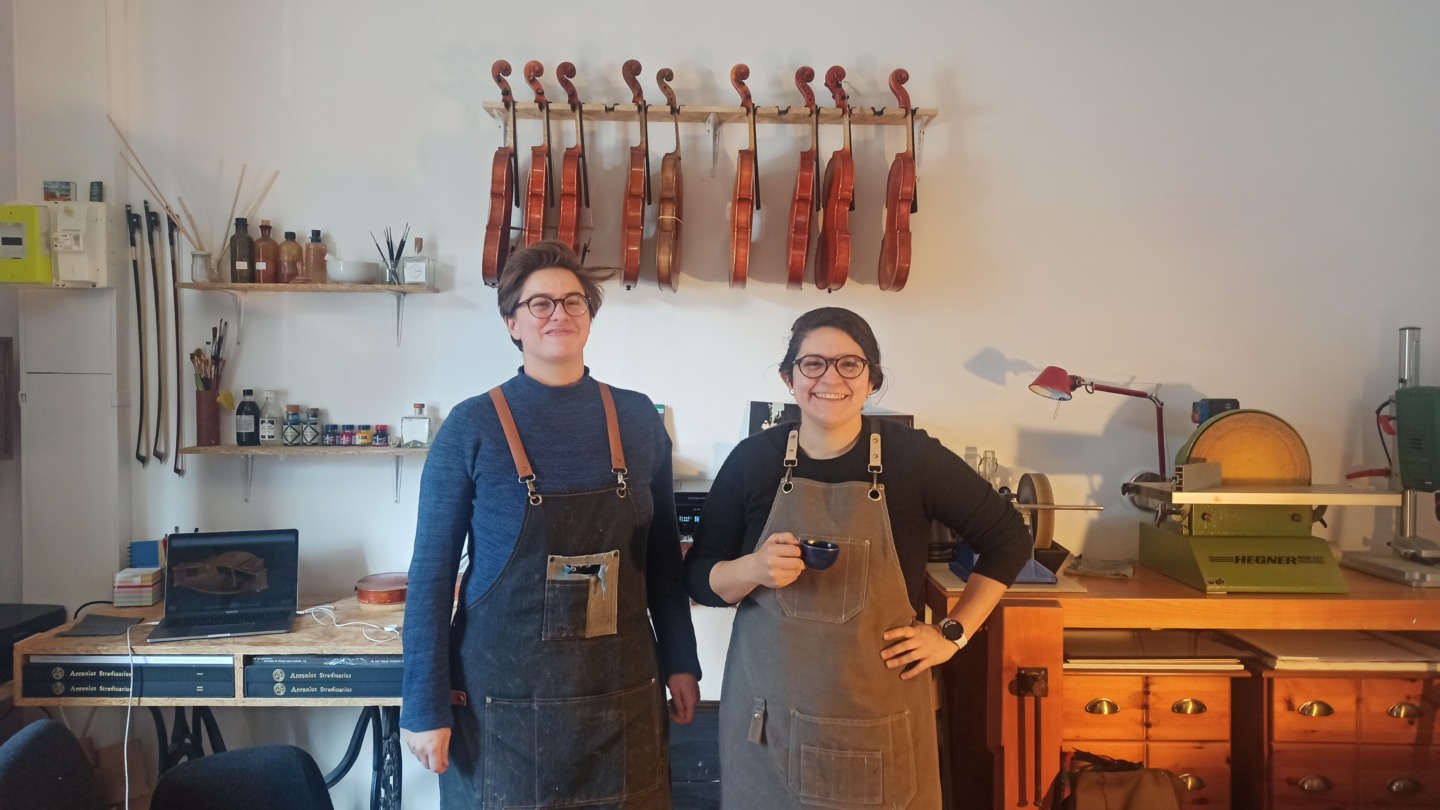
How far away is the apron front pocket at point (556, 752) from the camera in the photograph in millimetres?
1461

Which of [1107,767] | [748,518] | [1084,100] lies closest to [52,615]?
[748,518]

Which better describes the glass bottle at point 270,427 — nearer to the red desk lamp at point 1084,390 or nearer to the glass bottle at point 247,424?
the glass bottle at point 247,424

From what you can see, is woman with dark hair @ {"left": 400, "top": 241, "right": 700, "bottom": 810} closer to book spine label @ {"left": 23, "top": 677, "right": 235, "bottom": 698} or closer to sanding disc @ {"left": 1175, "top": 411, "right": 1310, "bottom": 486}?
book spine label @ {"left": 23, "top": 677, "right": 235, "bottom": 698}

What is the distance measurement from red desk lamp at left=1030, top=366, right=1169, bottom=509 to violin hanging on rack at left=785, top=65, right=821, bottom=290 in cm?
86

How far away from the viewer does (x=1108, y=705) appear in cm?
209

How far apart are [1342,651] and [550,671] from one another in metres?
2.17

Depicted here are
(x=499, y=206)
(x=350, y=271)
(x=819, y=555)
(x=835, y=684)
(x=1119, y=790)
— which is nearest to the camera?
(x=819, y=555)

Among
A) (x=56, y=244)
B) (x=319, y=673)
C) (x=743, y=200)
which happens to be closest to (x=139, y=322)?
(x=56, y=244)

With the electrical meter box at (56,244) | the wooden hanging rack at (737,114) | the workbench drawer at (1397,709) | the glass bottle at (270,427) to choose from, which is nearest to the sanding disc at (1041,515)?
the workbench drawer at (1397,709)

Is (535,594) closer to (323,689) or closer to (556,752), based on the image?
(556,752)

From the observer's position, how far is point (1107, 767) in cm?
204

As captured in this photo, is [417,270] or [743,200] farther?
[417,270]

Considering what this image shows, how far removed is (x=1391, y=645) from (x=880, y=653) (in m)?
1.75

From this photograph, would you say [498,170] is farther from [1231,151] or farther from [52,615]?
[1231,151]
